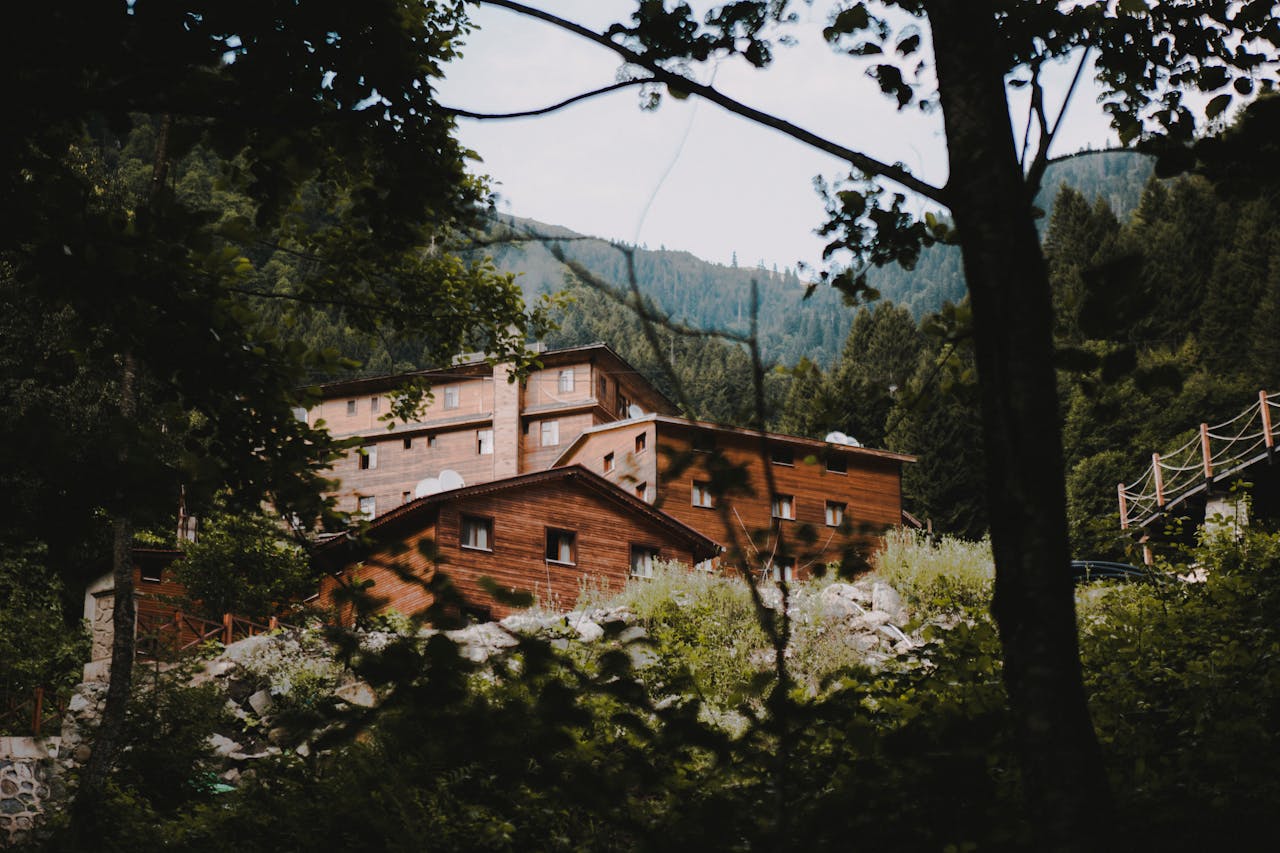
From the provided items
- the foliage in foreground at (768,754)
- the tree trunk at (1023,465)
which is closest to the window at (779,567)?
the foliage in foreground at (768,754)

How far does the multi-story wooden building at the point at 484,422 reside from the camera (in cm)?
4803

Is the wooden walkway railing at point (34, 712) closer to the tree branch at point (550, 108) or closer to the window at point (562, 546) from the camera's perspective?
the window at point (562, 546)

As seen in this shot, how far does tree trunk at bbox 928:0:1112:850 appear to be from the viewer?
2043 millimetres

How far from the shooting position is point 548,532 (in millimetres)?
29516

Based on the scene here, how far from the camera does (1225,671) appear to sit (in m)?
6.18

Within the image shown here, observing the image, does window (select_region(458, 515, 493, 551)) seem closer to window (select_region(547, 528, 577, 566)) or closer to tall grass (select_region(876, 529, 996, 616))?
window (select_region(547, 528, 577, 566))

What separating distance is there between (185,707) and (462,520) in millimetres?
13712

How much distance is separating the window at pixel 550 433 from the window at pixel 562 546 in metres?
18.7

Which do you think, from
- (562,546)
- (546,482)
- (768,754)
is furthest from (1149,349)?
(768,754)

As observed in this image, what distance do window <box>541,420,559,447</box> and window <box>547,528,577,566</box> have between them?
18.7 metres

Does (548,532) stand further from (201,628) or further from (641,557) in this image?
(201,628)

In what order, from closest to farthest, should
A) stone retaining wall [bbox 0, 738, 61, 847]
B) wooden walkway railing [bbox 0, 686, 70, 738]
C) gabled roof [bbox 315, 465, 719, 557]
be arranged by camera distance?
1. stone retaining wall [bbox 0, 738, 61, 847]
2. wooden walkway railing [bbox 0, 686, 70, 738]
3. gabled roof [bbox 315, 465, 719, 557]

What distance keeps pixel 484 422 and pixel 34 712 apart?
30.4 metres

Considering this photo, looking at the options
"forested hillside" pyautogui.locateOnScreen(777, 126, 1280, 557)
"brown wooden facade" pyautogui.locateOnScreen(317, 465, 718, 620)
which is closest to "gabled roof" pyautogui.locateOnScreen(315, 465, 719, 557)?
"brown wooden facade" pyautogui.locateOnScreen(317, 465, 718, 620)
